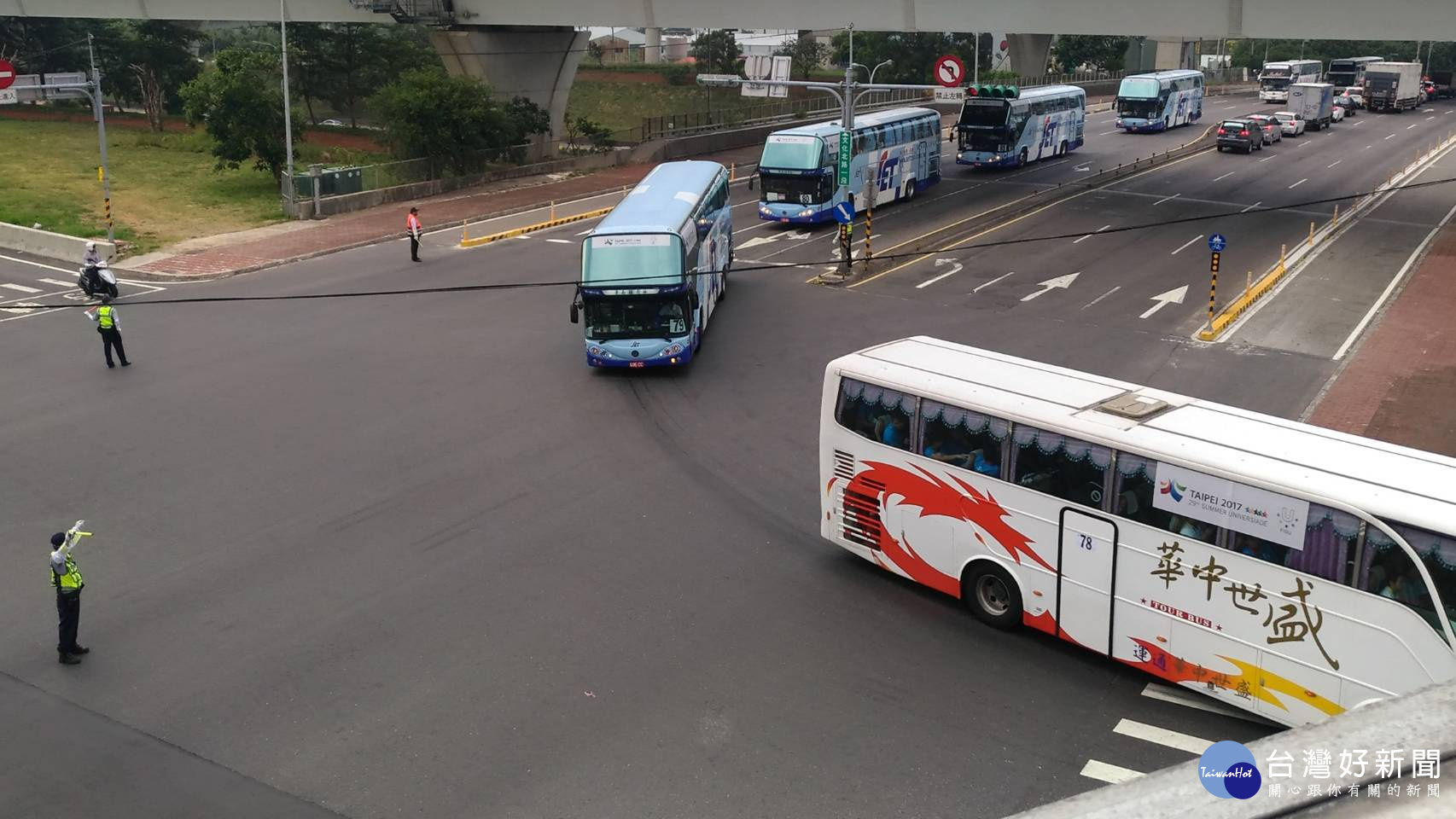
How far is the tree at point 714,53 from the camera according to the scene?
99000 mm

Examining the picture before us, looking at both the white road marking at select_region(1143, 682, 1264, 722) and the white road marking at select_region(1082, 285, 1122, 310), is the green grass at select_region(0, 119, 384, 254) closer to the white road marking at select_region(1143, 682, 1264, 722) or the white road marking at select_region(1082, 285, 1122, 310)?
the white road marking at select_region(1082, 285, 1122, 310)

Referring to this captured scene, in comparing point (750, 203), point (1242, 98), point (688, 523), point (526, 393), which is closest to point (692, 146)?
point (750, 203)

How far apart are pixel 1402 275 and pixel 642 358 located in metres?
22.3

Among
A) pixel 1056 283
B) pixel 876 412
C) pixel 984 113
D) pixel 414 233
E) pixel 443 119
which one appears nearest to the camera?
pixel 876 412

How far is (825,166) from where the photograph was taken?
4053cm

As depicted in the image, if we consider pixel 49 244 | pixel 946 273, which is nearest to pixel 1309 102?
pixel 946 273

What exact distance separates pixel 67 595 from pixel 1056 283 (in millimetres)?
25734

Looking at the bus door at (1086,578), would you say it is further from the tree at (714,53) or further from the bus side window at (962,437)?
the tree at (714,53)

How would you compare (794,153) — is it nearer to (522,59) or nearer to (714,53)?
(522,59)

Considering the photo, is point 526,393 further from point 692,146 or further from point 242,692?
point 692,146

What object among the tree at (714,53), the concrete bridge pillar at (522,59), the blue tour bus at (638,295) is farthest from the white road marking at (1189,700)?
the tree at (714,53)

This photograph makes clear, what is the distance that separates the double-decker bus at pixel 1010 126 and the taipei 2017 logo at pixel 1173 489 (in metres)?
41.7


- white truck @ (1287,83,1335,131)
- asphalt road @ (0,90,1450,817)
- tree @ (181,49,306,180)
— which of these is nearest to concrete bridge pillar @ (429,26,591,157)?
tree @ (181,49,306,180)

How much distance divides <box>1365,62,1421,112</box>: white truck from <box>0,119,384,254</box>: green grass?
67.4 metres
